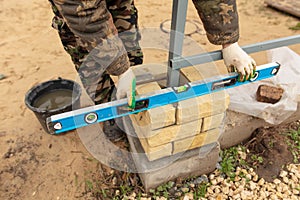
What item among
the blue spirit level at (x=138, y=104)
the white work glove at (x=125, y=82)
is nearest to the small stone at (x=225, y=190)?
the blue spirit level at (x=138, y=104)

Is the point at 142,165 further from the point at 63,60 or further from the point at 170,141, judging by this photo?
the point at 63,60

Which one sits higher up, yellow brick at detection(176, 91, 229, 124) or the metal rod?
the metal rod

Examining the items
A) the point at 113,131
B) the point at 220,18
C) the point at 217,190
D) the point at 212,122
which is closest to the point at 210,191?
the point at 217,190

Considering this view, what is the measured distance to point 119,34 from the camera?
65.7 inches

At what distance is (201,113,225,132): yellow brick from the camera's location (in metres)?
1.54

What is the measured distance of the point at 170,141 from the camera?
5.01 ft

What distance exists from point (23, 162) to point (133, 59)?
0.94 m

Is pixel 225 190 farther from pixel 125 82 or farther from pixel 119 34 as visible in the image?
pixel 119 34

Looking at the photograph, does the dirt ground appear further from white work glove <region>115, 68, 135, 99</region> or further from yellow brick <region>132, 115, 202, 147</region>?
white work glove <region>115, 68, 135, 99</region>

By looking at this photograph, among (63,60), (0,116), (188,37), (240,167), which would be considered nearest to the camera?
(240,167)

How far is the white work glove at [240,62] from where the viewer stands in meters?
1.28

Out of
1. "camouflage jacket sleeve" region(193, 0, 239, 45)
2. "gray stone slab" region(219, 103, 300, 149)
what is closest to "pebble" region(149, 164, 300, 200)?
"gray stone slab" region(219, 103, 300, 149)

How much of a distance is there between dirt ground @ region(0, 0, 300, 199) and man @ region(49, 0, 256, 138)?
55 cm

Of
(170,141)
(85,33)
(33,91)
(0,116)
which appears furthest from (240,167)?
(0,116)
